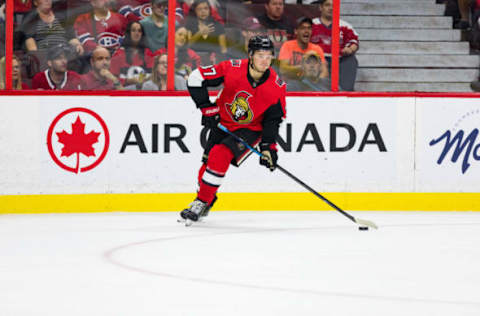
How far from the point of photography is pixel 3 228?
17.0 feet

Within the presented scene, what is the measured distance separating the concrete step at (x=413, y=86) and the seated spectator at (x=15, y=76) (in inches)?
94.9

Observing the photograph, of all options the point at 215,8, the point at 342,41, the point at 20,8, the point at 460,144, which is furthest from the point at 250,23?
the point at 460,144

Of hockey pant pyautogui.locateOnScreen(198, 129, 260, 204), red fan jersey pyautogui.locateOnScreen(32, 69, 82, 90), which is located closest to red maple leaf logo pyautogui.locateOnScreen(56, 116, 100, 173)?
red fan jersey pyautogui.locateOnScreen(32, 69, 82, 90)

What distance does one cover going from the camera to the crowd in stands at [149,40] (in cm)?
621

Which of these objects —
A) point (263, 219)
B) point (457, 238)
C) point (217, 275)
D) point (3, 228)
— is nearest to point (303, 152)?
point (263, 219)

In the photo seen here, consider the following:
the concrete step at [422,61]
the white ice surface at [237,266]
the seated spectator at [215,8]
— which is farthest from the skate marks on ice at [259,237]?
the seated spectator at [215,8]

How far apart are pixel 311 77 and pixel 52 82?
1.86 meters

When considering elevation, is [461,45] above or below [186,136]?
above

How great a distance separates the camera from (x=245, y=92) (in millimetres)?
5418

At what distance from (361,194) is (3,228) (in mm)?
2603

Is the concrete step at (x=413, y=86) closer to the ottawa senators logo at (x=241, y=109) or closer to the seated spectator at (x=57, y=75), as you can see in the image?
the ottawa senators logo at (x=241, y=109)

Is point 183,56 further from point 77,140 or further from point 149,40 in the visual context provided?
point 77,140

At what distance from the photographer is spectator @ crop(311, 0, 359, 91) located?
649 cm

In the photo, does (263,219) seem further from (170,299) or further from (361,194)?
(170,299)
